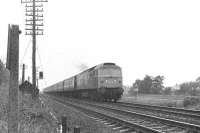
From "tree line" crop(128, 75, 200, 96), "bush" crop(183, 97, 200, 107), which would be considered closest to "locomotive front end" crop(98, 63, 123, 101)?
"bush" crop(183, 97, 200, 107)

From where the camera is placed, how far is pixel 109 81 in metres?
28.9

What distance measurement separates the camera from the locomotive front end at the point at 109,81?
93.2 ft

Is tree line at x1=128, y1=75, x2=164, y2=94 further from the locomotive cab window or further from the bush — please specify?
the bush

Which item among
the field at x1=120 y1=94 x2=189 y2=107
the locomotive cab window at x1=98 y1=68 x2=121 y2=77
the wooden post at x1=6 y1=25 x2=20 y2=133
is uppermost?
the locomotive cab window at x1=98 y1=68 x2=121 y2=77

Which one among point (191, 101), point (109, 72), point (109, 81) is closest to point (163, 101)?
point (109, 81)

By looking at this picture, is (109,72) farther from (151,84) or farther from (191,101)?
(151,84)

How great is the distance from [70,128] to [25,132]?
383 cm

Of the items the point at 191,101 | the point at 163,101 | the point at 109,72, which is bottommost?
the point at 163,101

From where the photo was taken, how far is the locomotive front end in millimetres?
28406

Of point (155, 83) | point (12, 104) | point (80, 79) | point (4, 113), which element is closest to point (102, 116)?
point (4, 113)

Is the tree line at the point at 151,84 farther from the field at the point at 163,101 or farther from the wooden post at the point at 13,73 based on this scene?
the wooden post at the point at 13,73

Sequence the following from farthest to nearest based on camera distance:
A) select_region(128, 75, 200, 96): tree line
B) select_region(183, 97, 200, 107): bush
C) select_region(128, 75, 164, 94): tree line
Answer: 1. select_region(128, 75, 164, 94): tree line
2. select_region(128, 75, 200, 96): tree line
3. select_region(183, 97, 200, 107): bush

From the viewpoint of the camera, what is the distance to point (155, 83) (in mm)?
55156

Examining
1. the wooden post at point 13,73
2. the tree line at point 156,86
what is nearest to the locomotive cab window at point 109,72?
the wooden post at point 13,73
